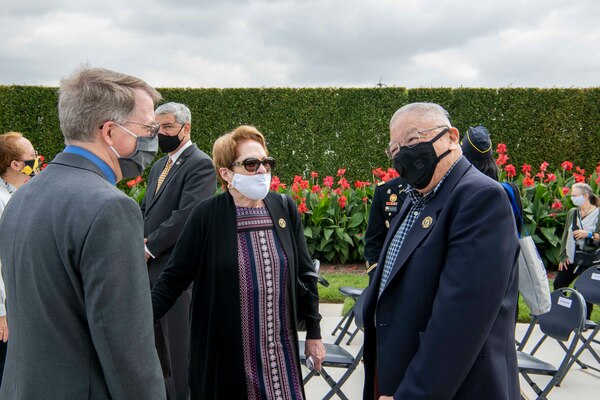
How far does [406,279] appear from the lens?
2.04 m

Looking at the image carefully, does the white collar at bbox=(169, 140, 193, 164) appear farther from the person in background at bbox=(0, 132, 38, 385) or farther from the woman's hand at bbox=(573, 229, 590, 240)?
the woman's hand at bbox=(573, 229, 590, 240)

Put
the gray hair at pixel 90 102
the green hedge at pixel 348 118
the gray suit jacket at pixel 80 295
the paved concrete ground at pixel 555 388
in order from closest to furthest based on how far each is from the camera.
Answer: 1. the gray suit jacket at pixel 80 295
2. the gray hair at pixel 90 102
3. the paved concrete ground at pixel 555 388
4. the green hedge at pixel 348 118

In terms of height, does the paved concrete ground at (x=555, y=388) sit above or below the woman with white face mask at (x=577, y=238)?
below

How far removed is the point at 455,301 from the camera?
1.86 metres

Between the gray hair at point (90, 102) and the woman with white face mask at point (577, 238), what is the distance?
6.97 metres

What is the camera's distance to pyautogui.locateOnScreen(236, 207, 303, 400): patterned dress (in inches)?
108

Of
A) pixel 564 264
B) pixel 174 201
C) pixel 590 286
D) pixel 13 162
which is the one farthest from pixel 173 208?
pixel 564 264

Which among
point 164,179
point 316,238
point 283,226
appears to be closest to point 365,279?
point 316,238

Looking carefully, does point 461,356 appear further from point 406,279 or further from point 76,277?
point 76,277

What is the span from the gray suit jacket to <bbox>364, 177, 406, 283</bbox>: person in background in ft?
11.7

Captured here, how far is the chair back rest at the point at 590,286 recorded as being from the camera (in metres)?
5.02

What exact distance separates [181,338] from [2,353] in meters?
1.18

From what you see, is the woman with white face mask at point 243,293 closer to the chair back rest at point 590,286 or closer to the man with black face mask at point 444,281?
the man with black face mask at point 444,281

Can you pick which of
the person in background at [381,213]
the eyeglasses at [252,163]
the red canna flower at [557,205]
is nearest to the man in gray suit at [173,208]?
the eyeglasses at [252,163]
